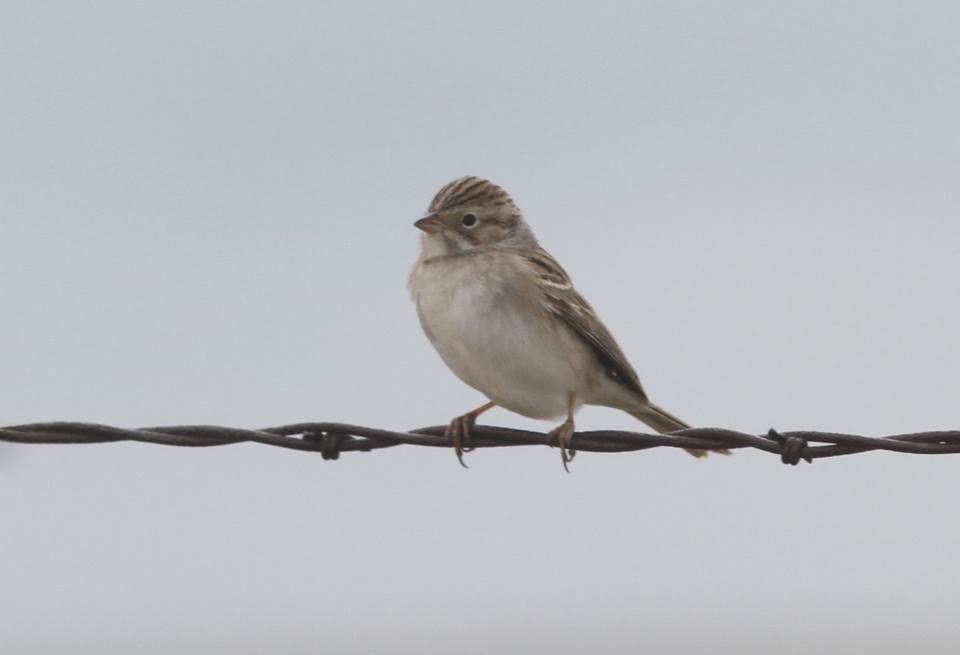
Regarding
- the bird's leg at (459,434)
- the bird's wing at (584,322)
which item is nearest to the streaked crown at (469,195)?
the bird's wing at (584,322)

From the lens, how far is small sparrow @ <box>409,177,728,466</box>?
8759 mm

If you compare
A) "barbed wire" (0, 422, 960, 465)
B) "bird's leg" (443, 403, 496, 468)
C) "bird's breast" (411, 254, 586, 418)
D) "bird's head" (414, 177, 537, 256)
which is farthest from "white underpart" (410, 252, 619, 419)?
"barbed wire" (0, 422, 960, 465)

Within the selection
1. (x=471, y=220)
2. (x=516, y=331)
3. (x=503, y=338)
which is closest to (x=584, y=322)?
(x=516, y=331)

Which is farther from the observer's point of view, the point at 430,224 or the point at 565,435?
the point at 430,224

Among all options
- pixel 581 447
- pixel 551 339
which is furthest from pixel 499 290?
pixel 581 447

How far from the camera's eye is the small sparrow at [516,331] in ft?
28.7

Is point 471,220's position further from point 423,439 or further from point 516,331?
point 423,439

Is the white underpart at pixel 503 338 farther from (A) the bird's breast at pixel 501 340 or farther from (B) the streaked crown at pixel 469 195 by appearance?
(B) the streaked crown at pixel 469 195

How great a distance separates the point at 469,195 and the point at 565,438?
311 centimetres

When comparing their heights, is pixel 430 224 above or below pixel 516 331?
above

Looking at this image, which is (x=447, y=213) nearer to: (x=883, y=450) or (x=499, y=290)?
(x=499, y=290)

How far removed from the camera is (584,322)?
915cm

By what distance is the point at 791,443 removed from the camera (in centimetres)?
647

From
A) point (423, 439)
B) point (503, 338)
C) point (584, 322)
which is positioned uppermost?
point (584, 322)
